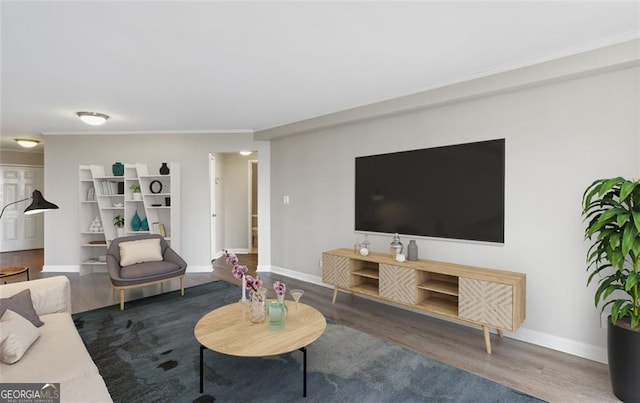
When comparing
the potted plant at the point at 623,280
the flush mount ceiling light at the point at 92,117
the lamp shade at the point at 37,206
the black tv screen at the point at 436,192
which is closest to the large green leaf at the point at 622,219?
the potted plant at the point at 623,280

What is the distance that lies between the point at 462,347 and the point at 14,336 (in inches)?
126

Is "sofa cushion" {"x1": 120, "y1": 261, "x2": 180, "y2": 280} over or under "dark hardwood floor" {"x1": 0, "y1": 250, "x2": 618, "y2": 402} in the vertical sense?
over

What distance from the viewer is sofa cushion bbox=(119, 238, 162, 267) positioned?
4.01 m

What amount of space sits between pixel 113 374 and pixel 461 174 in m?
3.43

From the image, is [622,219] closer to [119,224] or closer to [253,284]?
[253,284]

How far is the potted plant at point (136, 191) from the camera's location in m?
5.19

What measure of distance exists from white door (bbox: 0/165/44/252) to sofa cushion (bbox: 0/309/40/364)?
7628mm

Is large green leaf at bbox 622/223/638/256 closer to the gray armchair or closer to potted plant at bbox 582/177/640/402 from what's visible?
potted plant at bbox 582/177/640/402

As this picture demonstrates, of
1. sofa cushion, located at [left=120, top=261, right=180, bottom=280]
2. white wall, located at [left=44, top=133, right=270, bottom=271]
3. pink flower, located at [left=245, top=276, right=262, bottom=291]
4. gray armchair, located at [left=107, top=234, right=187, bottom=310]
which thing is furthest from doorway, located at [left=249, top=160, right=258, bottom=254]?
pink flower, located at [left=245, top=276, right=262, bottom=291]

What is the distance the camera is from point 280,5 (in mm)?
1841

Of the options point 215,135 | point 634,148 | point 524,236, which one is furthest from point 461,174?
point 215,135

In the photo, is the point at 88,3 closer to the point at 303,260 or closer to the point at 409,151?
the point at 409,151

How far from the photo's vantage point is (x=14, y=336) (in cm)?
181

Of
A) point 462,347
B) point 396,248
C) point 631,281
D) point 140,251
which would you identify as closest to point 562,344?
point 462,347
